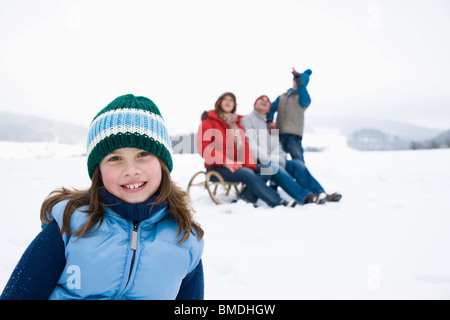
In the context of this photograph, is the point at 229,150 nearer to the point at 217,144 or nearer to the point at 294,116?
the point at 217,144

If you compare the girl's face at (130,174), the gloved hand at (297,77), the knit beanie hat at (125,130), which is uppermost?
the gloved hand at (297,77)

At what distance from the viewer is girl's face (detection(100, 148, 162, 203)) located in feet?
3.59

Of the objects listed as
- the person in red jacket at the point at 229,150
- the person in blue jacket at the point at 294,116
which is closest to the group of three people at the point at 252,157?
the person in red jacket at the point at 229,150

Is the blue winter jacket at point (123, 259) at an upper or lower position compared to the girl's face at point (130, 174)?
lower

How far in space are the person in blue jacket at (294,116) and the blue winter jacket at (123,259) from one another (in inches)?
152

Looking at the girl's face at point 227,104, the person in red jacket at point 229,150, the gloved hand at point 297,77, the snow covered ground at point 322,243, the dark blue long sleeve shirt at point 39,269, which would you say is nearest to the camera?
the dark blue long sleeve shirt at point 39,269

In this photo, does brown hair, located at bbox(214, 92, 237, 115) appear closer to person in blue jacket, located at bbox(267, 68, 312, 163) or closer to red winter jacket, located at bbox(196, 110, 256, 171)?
red winter jacket, located at bbox(196, 110, 256, 171)

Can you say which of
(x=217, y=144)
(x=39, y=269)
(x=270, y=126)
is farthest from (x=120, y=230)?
(x=270, y=126)

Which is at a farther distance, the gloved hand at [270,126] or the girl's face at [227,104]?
the gloved hand at [270,126]

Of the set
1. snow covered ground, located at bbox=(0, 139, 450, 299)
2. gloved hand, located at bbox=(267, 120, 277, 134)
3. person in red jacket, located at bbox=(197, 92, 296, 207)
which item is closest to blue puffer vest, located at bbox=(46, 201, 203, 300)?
snow covered ground, located at bbox=(0, 139, 450, 299)

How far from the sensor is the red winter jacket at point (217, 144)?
4.10m

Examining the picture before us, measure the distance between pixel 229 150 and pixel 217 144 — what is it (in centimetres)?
20

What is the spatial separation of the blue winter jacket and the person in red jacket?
Answer: 2.94m

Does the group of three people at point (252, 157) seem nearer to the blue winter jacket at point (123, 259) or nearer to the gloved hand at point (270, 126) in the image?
the gloved hand at point (270, 126)
